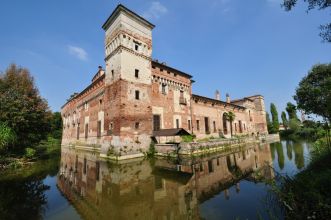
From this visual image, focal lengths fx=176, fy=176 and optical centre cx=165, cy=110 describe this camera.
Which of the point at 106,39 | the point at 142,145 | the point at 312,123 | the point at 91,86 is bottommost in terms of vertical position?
the point at 142,145

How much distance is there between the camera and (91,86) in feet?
76.1

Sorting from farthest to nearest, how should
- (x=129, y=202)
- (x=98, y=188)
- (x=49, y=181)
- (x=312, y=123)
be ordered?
(x=49, y=181) → (x=98, y=188) → (x=312, y=123) → (x=129, y=202)

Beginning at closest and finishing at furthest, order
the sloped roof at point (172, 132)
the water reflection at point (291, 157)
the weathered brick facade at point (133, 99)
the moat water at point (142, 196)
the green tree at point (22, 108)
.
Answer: the moat water at point (142, 196) < the water reflection at point (291, 157) < the green tree at point (22, 108) < the sloped roof at point (172, 132) < the weathered brick facade at point (133, 99)

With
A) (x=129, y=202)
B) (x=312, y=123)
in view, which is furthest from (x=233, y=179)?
(x=129, y=202)

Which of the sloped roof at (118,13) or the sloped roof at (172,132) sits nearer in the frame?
the sloped roof at (172,132)

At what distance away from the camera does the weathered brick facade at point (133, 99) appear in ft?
49.1

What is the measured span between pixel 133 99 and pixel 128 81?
1.66 m

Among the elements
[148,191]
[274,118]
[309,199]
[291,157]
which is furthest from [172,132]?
[274,118]

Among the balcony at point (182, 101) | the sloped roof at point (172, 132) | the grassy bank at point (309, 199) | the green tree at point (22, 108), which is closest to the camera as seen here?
the grassy bank at point (309, 199)

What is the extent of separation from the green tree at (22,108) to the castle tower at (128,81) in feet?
18.6

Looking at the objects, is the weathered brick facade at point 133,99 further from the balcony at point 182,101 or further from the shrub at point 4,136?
the shrub at point 4,136

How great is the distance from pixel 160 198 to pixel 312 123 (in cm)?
570

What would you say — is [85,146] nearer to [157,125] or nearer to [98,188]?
[157,125]

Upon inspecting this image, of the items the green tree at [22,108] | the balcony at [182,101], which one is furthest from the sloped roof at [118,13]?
the green tree at [22,108]
